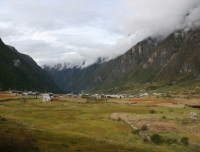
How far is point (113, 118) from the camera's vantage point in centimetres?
10394

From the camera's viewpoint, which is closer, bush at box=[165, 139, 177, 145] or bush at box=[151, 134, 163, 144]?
bush at box=[165, 139, 177, 145]

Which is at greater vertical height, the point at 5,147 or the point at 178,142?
the point at 5,147

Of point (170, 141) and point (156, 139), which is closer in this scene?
point (170, 141)

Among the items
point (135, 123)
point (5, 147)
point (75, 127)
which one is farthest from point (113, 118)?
point (5, 147)

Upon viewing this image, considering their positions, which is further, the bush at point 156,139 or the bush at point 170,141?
the bush at point 156,139

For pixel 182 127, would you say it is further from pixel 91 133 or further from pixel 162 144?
pixel 91 133

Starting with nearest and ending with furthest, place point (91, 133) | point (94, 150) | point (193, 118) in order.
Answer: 1. point (94, 150)
2. point (91, 133)
3. point (193, 118)

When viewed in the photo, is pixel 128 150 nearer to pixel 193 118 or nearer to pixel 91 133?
pixel 91 133

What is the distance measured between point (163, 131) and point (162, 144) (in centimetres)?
1516

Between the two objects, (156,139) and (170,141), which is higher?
(156,139)

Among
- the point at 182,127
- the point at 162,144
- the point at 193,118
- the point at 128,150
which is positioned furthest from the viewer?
the point at 193,118

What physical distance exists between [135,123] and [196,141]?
31.1 metres

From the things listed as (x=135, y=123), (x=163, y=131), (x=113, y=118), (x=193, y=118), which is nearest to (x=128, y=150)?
(x=163, y=131)

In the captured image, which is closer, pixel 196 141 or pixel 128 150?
pixel 128 150
